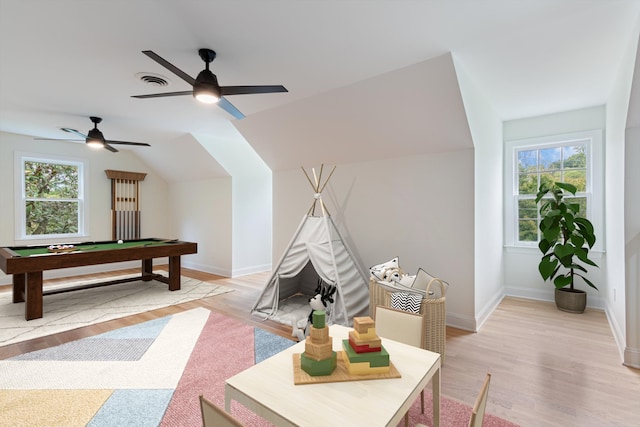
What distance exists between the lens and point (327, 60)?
2699 millimetres

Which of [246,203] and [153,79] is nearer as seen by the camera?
[153,79]

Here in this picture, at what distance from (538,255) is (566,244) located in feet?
1.90

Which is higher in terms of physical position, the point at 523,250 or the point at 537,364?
the point at 523,250

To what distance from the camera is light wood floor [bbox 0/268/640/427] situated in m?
1.97

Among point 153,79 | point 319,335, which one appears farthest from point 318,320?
point 153,79

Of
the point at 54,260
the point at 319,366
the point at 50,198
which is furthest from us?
the point at 50,198

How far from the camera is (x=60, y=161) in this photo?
5.82 metres

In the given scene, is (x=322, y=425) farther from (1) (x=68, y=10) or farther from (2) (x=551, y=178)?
(2) (x=551, y=178)

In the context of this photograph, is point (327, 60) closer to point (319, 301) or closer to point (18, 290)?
point (319, 301)

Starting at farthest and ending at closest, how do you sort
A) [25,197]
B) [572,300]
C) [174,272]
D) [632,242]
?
[25,197] → [174,272] → [572,300] → [632,242]

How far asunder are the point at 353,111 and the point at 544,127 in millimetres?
2811

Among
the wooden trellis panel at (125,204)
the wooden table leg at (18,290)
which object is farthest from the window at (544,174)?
the wooden trellis panel at (125,204)

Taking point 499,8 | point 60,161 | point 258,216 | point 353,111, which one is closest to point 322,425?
point 499,8

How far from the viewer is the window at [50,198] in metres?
5.45
